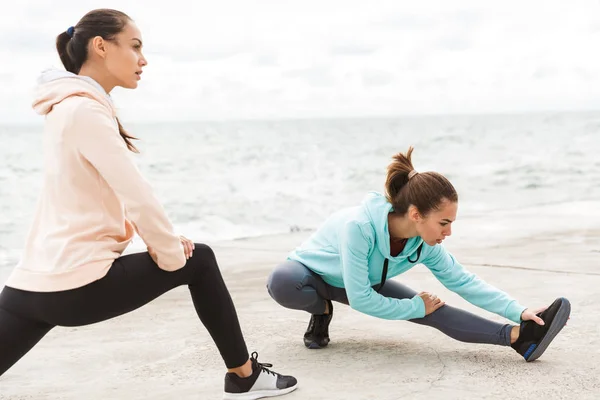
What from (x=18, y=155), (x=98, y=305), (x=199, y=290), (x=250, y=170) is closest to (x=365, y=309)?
(x=199, y=290)

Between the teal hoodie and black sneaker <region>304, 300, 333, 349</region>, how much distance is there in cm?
19

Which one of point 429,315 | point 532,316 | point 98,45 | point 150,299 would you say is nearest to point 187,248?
point 150,299

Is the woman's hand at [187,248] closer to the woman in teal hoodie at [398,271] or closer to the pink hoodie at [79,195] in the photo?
the pink hoodie at [79,195]

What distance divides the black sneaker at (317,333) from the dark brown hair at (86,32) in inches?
64.6

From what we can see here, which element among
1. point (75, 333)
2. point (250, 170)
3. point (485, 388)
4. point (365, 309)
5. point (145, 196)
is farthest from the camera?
point (250, 170)

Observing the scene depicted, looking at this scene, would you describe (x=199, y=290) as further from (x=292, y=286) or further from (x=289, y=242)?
(x=289, y=242)

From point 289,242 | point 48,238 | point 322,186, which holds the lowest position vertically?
point 322,186

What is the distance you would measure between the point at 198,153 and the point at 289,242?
2625cm

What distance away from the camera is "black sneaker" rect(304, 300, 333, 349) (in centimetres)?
412

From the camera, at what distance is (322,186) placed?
2219 centimetres

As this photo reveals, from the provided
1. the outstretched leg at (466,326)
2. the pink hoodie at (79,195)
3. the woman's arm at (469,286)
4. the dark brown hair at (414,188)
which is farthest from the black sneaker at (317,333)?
the pink hoodie at (79,195)

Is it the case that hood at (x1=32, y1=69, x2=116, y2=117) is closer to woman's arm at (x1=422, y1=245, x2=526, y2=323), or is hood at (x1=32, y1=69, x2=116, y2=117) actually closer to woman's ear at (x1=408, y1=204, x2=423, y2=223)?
woman's ear at (x1=408, y1=204, x2=423, y2=223)

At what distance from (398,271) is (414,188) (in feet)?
1.78

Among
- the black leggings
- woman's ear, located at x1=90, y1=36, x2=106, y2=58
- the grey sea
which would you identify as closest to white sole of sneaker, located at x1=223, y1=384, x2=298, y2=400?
the black leggings
